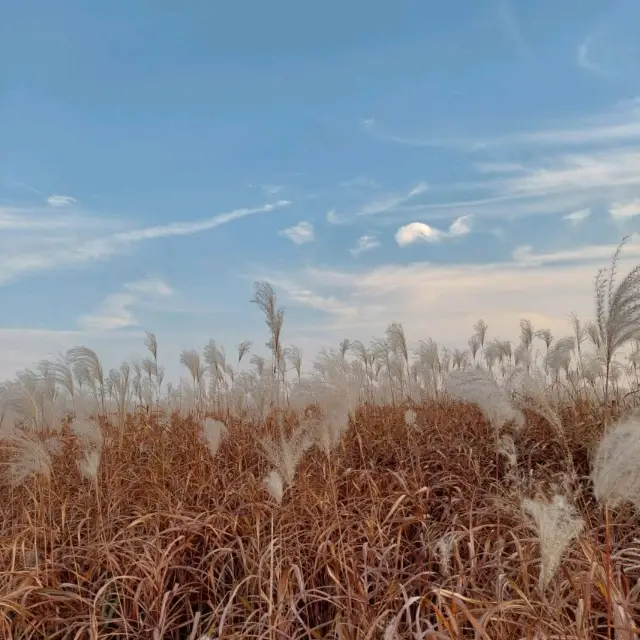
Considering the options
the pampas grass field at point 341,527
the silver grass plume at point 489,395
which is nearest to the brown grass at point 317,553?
the pampas grass field at point 341,527

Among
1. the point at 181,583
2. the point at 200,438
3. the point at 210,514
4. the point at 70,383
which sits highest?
the point at 70,383

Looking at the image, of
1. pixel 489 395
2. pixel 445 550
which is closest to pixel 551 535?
pixel 445 550

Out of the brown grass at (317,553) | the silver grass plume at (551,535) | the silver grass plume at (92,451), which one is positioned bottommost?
the brown grass at (317,553)

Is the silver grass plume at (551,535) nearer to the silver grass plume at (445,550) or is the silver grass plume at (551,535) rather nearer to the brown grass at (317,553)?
the brown grass at (317,553)

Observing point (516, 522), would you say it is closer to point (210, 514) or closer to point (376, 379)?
point (210, 514)

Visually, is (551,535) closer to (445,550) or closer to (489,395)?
(445,550)

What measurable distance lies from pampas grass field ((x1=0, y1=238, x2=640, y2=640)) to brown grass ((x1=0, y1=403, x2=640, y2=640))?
0.06ft

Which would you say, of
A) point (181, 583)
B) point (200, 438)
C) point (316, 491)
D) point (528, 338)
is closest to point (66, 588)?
point (181, 583)

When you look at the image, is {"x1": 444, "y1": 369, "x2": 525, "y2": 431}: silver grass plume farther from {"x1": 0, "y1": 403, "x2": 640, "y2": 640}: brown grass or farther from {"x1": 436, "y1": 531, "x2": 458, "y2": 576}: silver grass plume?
{"x1": 436, "y1": 531, "x2": 458, "y2": 576}: silver grass plume

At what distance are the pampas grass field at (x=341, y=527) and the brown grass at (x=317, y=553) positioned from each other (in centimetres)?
2

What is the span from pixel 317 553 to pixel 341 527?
0.39 metres

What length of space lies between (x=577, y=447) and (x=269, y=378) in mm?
3666

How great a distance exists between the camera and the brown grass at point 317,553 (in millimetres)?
2674

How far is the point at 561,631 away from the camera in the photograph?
2.20 meters
